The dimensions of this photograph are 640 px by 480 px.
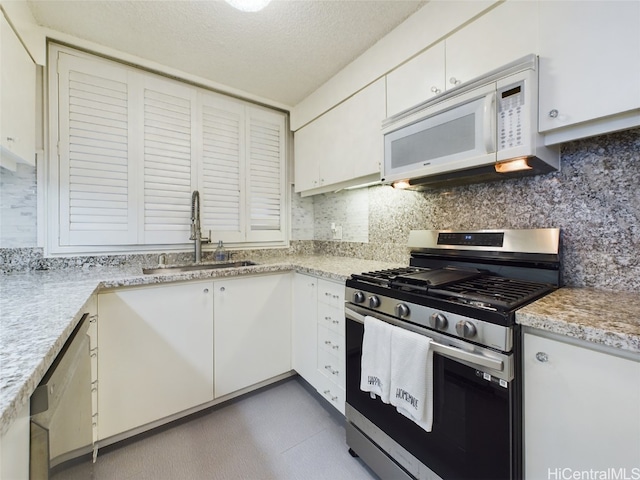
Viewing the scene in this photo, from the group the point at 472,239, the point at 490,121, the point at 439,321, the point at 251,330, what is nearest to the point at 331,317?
the point at 251,330

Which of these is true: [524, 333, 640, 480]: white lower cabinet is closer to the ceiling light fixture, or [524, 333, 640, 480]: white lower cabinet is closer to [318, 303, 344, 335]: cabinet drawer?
[318, 303, 344, 335]: cabinet drawer

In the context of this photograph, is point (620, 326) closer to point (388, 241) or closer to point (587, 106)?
point (587, 106)

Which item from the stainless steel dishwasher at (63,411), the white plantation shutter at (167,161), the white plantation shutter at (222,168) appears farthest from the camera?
the white plantation shutter at (222,168)

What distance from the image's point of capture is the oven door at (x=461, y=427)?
0.89 meters

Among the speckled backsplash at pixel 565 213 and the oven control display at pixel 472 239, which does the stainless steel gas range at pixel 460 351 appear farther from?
the speckled backsplash at pixel 565 213

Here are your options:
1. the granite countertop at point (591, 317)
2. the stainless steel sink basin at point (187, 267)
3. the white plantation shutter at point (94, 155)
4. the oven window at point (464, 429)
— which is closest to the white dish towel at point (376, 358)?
the oven window at point (464, 429)

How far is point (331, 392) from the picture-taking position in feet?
5.80

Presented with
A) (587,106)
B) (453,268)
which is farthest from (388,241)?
(587,106)

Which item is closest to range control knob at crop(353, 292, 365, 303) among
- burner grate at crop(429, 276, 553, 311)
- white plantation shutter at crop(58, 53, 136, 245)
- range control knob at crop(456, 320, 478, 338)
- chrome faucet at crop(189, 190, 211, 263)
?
burner grate at crop(429, 276, 553, 311)

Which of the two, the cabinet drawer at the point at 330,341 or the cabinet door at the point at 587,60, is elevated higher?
the cabinet door at the point at 587,60

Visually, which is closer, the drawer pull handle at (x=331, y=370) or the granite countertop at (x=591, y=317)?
the granite countertop at (x=591, y=317)

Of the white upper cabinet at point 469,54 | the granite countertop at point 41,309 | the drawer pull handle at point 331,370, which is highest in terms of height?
the white upper cabinet at point 469,54

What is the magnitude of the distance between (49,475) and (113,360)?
95 centimetres

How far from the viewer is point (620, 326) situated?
2.46 feet
